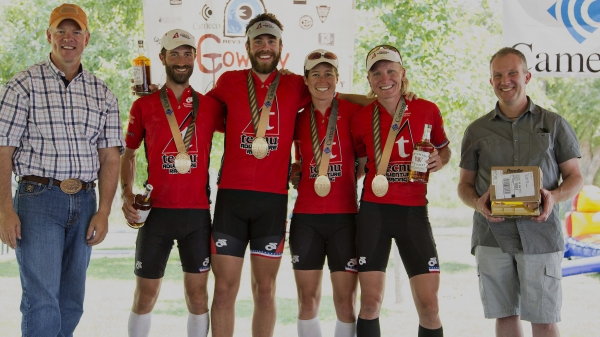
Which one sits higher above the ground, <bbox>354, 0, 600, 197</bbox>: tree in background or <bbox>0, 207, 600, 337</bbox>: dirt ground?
<bbox>354, 0, 600, 197</bbox>: tree in background

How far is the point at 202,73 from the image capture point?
5.16 meters

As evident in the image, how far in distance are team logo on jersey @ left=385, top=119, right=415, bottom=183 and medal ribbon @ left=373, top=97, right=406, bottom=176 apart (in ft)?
0.18

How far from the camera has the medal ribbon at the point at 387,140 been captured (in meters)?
3.94

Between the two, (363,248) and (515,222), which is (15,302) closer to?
(363,248)

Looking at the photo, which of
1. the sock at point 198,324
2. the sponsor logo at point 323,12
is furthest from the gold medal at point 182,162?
the sponsor logo at point 323,12

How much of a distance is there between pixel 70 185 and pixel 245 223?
106 cm

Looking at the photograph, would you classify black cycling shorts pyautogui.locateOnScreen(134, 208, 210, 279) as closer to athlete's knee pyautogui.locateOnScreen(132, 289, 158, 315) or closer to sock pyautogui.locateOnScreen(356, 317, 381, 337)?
athlete's knee pyautogui.locateOnScreen(132, 289, 158, 315)

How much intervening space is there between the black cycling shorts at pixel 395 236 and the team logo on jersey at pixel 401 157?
0.57 ft

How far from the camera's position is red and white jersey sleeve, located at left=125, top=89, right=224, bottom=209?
4039 mm

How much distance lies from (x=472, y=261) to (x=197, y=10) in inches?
323

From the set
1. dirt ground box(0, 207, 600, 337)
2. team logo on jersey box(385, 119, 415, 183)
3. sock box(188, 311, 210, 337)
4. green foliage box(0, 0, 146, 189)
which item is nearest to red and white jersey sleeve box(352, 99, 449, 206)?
team logo on jersey box(385, 119, 415, 183)

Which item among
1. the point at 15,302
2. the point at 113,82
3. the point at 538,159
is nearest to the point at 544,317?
the point at 538,159

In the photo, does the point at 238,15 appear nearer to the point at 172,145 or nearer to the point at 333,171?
the point at 172,145

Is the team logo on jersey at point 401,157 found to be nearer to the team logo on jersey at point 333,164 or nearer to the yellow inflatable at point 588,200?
the team logo on jersey at point 333,164
